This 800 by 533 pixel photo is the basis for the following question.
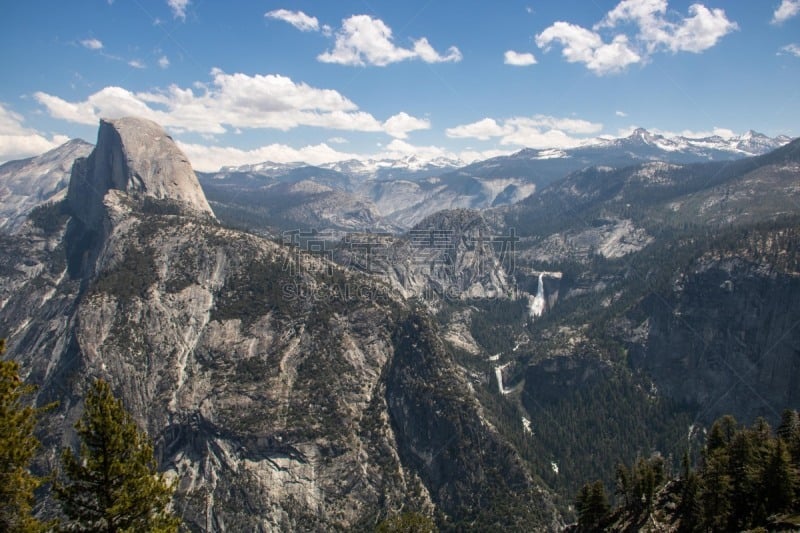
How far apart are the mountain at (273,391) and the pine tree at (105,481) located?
10550 centimetres

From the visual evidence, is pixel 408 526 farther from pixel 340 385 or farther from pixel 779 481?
pixel 340 385

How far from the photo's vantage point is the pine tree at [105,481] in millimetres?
29641

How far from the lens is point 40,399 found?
14400 centimetres

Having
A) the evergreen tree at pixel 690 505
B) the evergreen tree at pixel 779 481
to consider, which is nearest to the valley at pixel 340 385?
the evergreen tree at pixel 690 505

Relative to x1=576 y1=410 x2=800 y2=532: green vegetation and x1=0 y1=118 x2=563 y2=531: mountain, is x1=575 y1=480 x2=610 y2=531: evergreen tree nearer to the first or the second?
x1=576 y1=410 x2=800 y2=532: green vegetation

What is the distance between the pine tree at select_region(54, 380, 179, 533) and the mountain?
10550 cm

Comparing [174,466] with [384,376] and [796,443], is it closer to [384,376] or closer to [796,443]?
[384,376]

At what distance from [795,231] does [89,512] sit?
222 m

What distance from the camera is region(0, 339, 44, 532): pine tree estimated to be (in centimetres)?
2683

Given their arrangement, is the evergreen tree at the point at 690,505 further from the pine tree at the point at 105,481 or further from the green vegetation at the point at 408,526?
the pine tree at the point at 105,481

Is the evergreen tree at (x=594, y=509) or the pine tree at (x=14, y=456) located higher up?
the pine tree at (x=14, y=456)

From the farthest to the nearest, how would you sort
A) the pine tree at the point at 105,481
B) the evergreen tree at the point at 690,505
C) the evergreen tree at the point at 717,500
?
the evergreen tree at the point at 690,505, the evergreen tree at the point at 717,500, the pine tree at the point at 105,481

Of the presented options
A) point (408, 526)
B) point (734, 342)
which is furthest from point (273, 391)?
point (734, 342)

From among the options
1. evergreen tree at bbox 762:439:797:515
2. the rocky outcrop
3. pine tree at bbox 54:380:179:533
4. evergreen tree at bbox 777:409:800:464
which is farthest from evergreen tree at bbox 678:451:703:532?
the rocky outcrop
